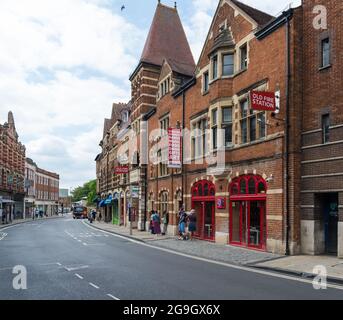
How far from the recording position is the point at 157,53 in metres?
36.5

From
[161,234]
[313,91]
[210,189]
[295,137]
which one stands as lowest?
[161,234]

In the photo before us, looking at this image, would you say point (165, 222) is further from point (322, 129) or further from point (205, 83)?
point (322, 129)

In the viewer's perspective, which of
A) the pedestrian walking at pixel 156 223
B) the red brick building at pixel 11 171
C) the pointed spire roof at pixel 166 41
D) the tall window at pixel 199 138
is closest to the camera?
the tall window at pixel 199 138

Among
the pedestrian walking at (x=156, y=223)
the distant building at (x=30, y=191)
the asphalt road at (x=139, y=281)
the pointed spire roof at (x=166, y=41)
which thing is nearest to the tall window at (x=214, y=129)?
the asphalt road at (x=139, y=281)

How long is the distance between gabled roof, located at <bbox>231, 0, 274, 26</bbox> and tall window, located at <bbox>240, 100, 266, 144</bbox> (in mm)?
3856

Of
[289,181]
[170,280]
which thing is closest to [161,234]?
[289,181]

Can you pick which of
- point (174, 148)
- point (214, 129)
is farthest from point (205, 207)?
point (214, 129)

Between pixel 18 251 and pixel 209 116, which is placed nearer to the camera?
pixel 18 251

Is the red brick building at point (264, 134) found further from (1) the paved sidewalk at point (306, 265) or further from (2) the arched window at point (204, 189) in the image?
(1) the paved sidewalk at point (306, 265)

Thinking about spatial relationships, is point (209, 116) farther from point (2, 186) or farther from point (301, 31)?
point (2, 186)

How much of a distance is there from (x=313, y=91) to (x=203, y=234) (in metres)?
10.8

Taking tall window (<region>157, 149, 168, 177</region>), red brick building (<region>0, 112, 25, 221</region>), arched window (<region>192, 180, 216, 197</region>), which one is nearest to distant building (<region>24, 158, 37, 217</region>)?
red brick building (<region>0, 112, 25, 221</region>)

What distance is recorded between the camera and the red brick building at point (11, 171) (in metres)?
55.4

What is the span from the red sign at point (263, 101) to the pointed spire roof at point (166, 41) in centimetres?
2048
